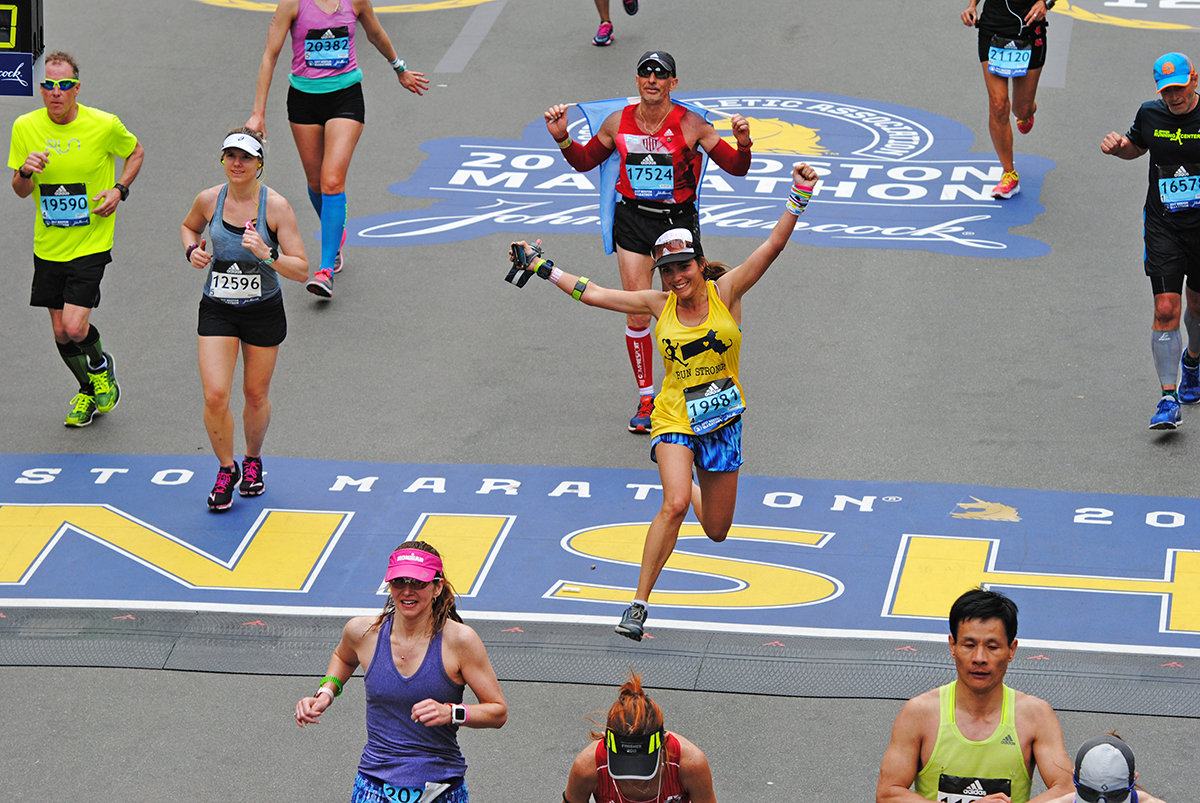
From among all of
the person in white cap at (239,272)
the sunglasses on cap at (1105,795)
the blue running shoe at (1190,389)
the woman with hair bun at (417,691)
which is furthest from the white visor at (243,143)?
the sunglasses on cap at (1105,795)

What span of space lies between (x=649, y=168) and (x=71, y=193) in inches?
140

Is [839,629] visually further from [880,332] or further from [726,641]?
[880,332]

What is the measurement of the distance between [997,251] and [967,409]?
2561mm

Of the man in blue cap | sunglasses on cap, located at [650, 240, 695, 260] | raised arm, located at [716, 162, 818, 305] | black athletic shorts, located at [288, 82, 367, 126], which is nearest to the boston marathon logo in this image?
black athletic shorts, located at [288, 82, 367, 126]

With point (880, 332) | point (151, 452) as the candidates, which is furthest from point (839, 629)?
point (151, 452)

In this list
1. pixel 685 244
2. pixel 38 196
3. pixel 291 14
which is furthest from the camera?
pixel 291 14

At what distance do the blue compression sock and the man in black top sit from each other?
5.07 metres

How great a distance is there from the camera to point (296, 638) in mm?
7691

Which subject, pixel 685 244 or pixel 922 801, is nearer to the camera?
pixel 922 801

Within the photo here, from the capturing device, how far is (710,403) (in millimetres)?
7328

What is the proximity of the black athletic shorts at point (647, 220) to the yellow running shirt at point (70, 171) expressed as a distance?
3126 mm

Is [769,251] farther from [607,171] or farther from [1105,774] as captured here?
[1105,774]

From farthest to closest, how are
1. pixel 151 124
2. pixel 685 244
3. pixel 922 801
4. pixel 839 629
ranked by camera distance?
pixel 151 124 → pixel 839 629 → pixel 685 244 → pixel 922 801

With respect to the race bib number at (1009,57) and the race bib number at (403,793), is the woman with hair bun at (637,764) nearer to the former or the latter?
the race bib number at (403,793)
